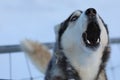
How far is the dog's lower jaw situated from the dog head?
0.20 ft

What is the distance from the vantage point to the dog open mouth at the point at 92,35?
240 inches

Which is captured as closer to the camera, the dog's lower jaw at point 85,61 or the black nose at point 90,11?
the black nose at point 90,11

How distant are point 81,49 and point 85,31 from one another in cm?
20

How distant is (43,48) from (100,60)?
6.57 feet

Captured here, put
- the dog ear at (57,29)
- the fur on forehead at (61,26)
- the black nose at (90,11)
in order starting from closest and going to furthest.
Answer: the black nose at (90,11) → the fur on forehead at (61,26) → the dog ear at (57,29)

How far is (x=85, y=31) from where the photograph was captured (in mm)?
6133

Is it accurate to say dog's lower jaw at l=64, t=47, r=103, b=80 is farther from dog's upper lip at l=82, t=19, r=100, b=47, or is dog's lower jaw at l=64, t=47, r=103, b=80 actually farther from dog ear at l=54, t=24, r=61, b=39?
dog ear at l=54, t=24, r=61, b=39

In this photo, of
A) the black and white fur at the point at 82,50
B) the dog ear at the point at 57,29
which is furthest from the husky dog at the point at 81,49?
the dog ear at the point at 57,29

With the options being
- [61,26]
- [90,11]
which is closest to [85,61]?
[90,11]

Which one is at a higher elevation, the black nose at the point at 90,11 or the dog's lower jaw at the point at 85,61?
the black nose at the point at 90,11

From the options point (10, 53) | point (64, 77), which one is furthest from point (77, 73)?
point (10, 53)

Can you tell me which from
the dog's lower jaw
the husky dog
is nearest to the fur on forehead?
the husky dog

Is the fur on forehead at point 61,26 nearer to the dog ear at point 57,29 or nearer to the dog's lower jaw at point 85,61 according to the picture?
the dog ear at point 57,29

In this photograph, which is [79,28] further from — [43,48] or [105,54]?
[43,48]
